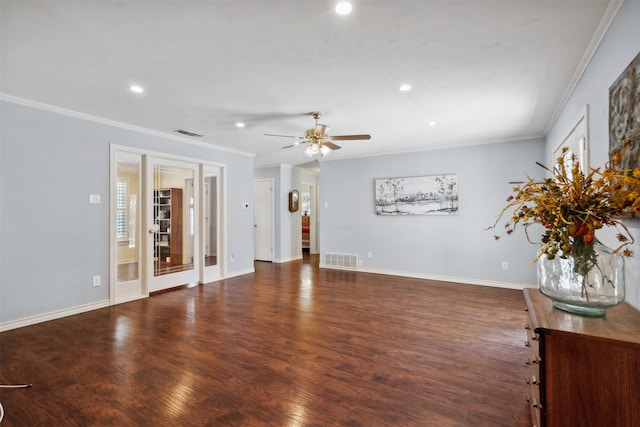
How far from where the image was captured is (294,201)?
8.17 metres

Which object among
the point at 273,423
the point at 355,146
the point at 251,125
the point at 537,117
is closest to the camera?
the point at 273,423

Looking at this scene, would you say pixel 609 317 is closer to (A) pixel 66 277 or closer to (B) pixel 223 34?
(B) pixel 223 34

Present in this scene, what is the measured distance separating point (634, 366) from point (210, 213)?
582 cm

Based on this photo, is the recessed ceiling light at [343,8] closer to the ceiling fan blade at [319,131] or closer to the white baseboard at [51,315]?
the ceiling fan blade at [319,131]

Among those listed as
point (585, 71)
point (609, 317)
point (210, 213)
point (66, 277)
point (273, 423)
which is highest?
point (585, 71)

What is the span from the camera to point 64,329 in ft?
11.1

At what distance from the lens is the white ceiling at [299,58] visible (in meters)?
1.99

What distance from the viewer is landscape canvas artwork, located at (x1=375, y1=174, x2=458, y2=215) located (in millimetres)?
5664

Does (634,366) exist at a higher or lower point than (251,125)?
lower

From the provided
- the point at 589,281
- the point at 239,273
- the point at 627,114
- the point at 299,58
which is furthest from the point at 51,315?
the point at 627,114

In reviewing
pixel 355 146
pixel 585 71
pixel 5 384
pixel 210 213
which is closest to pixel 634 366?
pixel 585 71

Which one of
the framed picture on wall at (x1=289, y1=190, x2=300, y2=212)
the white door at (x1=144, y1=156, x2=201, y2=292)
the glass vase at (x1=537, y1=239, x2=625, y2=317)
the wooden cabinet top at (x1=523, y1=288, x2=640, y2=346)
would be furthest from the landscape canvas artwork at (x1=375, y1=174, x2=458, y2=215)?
the glass vase at (x1=537, y1=239, x2=625, y2=317)

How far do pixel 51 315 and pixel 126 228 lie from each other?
1329mm

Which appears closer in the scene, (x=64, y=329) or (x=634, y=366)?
(x=634, y=366)
